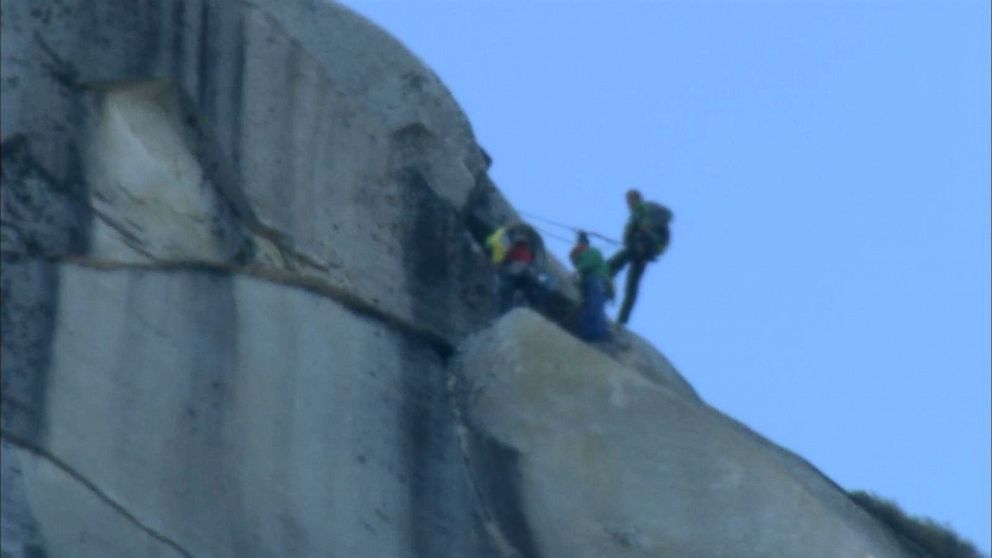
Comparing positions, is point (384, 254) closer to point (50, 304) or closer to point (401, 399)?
point (401, 399)

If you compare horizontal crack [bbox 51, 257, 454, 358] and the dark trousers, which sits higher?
horizontal crack [bbox 51, 257, 454, 358]

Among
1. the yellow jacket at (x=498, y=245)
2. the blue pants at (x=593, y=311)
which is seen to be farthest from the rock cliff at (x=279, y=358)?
the blue pants at (x=593, y=311)

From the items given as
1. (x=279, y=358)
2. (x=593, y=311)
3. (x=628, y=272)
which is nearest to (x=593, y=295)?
(x=593, y=311)

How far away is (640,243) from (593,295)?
223 centimetres

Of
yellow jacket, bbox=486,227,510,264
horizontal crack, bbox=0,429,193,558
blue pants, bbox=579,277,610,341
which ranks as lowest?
horizontal crack, bbox=0,429,193,558

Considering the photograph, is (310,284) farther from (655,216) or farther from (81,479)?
(655,216)

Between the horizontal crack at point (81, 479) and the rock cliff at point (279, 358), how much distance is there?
2 cm

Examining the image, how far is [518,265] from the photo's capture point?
25.2 meters

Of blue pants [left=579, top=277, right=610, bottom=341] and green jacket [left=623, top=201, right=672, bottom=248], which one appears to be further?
green jacket [left=623, top=201, right=672, bottom=248]

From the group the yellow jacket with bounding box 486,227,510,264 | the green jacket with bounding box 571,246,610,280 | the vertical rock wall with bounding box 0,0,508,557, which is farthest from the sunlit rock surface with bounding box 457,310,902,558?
the green jacket with bounding box 571,246,610,280

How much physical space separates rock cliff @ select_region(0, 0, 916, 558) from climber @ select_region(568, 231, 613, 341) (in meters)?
1.50

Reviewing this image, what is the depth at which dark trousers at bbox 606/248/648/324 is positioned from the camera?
92.2 ft

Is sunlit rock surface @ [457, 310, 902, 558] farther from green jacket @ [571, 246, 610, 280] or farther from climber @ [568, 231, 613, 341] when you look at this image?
green jacket @ [571, 246, 610, 280]

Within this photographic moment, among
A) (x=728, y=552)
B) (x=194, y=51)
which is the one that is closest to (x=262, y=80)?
(x=194, y=51)
